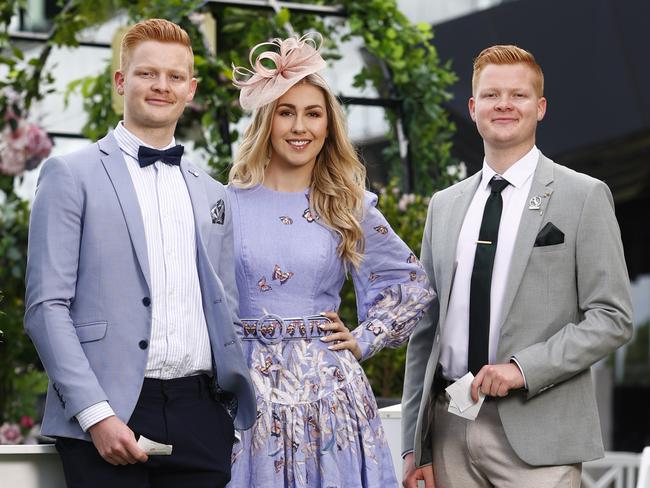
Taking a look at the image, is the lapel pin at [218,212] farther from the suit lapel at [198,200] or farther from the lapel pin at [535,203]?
the lapel pin at [535,203]

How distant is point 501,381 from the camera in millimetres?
3102

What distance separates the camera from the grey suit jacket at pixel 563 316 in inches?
122

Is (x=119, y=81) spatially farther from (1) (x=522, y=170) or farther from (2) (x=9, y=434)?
(2) (x=9, y=434)

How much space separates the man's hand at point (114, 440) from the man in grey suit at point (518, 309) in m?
0.89

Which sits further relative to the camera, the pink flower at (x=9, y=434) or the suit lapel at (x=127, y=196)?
the pink flower at (x=9, y=434)

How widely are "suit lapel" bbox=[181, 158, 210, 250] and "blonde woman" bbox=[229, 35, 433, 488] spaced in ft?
1.08

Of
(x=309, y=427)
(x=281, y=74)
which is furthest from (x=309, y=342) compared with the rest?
(x=281, y=74)

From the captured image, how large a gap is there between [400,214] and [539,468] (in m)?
2.92

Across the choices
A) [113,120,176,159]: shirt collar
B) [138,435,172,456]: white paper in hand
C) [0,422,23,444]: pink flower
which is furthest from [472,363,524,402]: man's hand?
[0,422,23,444]: pink flower

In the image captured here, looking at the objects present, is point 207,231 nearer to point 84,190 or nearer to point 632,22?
point 84,190

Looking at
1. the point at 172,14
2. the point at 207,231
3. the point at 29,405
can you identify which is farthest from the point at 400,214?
the point at 207,231

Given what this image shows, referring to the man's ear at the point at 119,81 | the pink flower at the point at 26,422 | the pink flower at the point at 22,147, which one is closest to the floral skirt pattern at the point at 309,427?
the man's ear at the point at 119,81

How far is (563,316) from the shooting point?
3182 mm

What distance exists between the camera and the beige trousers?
313 cm
